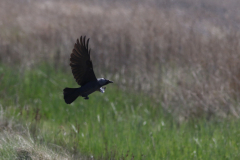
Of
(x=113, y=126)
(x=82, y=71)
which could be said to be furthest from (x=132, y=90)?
(x=82, y=71)

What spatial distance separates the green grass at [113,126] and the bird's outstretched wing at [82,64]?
1014mm

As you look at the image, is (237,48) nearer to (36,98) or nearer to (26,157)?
(36,98)

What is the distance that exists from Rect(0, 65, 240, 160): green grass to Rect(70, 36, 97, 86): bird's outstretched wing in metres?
1.01

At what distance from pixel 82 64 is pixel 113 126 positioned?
247 cm

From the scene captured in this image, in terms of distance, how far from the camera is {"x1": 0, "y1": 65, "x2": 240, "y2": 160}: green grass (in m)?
3.64

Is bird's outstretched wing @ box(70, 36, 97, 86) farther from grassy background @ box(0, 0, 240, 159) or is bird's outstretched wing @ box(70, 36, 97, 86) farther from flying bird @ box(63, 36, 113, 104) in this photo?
grassy background @ box(0, 0, 240, 159)

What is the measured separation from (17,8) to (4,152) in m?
9.25

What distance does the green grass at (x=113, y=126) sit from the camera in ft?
12.0

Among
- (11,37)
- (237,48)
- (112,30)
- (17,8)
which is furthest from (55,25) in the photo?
(237,48)

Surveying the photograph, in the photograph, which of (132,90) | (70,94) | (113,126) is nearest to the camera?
(70,94)

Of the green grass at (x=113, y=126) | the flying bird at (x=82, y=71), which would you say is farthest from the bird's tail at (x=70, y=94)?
the green grass at (x=113, y=126)

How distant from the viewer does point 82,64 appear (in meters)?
1.68

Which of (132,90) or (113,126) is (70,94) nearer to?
(113,126)

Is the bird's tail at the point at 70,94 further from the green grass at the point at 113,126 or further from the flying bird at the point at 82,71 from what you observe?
the green grass at the point at 113,126
